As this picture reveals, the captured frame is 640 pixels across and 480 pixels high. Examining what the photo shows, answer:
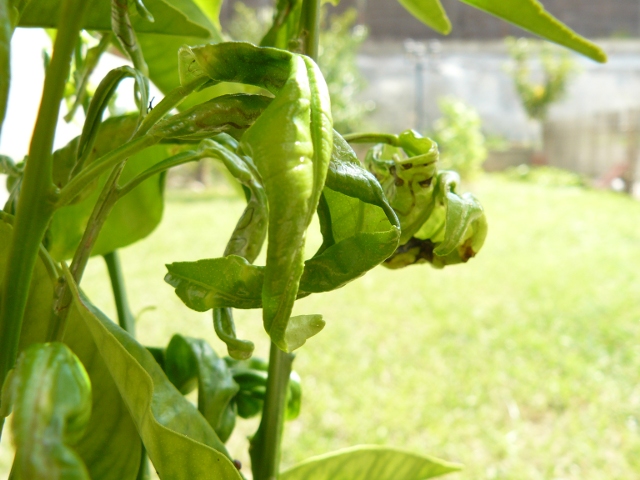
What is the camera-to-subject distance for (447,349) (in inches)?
72.6

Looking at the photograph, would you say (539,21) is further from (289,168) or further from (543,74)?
(543,74)

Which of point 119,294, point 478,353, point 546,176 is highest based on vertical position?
point 119,294

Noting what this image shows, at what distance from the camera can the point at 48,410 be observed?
144 mm

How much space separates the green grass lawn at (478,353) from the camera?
1.39m

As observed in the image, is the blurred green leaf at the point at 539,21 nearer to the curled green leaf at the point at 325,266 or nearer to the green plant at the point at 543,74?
the curled green leaf at the point at 325,266

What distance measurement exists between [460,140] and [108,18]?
188 inches

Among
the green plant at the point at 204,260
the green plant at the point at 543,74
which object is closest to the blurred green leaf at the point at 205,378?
the green plant at the point at 204,260

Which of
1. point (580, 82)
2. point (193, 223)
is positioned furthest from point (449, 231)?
point (580, 82)

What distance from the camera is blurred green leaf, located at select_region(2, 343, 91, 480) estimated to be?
0.45ft

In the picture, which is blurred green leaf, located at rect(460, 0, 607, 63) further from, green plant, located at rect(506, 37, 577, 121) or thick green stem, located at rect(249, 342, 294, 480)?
green plant, located at rect(506, 37, 577, 121)

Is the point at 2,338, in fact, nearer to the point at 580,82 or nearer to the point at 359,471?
the point at 359,471

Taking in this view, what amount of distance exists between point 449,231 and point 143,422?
125 mm

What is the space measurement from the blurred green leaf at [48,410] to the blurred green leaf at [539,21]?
8.4 inches

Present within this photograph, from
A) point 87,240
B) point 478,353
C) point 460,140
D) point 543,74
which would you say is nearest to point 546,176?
point 460,140
